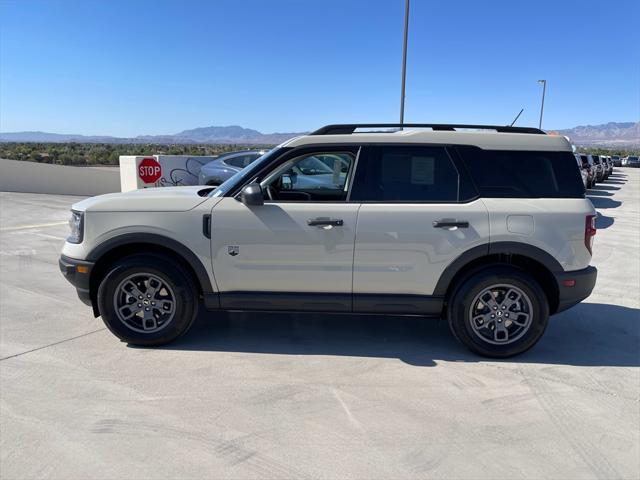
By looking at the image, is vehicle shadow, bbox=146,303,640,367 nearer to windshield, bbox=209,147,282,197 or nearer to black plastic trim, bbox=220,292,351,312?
black plastic trim, bbox=220,292,351,312

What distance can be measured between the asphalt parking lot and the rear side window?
4.72 feet

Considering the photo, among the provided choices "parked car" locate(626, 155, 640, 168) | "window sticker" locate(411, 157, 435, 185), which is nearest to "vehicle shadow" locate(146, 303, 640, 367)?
"window sticker" locate(411, 157, 435, 185)

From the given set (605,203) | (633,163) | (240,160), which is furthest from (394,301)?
(633,163)

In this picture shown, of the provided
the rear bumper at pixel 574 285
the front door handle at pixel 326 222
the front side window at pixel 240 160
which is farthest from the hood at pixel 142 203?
the front side window at pixel 240 160

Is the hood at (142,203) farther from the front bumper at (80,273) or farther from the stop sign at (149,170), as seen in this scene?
the stop sign at (149,170)

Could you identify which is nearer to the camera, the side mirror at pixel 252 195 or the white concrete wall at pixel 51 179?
the side mirror at pixel 252 195

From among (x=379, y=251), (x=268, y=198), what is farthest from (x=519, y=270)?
(x=268, y=198)

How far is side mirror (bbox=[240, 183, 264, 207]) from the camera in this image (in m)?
4.12

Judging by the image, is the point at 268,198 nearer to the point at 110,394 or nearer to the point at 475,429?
the point at 110,394

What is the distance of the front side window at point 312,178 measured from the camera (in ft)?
14.5

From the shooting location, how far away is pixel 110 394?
359 centimetres

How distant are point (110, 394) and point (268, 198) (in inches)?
77.7

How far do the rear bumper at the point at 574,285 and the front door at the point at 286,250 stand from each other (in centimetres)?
176

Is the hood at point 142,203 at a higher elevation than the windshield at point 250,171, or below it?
below
